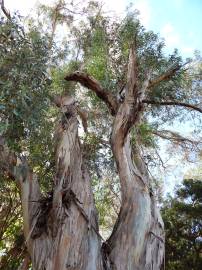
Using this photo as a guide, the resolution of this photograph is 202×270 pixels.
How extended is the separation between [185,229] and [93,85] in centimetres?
492

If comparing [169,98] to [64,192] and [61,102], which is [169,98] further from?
[64,192]

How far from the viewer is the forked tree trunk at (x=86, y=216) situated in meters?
4.56

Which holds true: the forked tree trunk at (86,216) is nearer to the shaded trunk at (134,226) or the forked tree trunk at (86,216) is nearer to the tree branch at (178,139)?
the shaded trunk at (134,226)

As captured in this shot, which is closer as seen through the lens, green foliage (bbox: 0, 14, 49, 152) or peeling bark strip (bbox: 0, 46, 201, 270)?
green foliage (bbox: 0, 14, 49, 152)

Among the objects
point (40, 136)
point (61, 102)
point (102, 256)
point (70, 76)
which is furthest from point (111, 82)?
point (102, 256)

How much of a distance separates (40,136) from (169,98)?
3426 millimetres

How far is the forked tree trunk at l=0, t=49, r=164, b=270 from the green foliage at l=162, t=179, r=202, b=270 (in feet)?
12.6

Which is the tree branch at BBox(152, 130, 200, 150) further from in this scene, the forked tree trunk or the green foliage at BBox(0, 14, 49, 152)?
the green foliage at BBox(0, 14, 49, 152)

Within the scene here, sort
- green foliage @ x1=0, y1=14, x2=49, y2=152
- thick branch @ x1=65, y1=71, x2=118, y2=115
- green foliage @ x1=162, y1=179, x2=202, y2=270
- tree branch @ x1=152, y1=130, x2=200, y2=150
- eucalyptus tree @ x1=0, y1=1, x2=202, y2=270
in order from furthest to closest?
tree branch @ x1=152, y1=130, x2=200, y2=150
green foliage @ x1=162, y1=179, x2=202, y2=270
thick branch @ x1=65, y1=71, x2=118, y2=115
eucalyptus tree @ x1=0, y1=1, x2=202, y2=270
green foliage @ x1=0, y1=14, x2=49, y2=152

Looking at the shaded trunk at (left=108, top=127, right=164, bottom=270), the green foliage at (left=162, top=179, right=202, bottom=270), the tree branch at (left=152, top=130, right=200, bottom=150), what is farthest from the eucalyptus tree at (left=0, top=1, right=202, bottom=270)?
the green foliage at (left=162, top=179, right=202, bottom=270)

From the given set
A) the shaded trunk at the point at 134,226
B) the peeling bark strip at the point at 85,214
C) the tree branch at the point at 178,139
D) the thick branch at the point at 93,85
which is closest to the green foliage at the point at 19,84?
the peeling bark strip at the point at 85,214

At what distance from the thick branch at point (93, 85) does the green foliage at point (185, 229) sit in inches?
172

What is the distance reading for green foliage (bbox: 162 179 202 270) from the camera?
28.7ft

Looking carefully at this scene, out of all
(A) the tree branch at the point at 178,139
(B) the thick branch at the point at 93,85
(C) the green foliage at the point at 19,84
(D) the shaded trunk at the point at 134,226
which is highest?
(A) the tree branch at the point at 178,139
